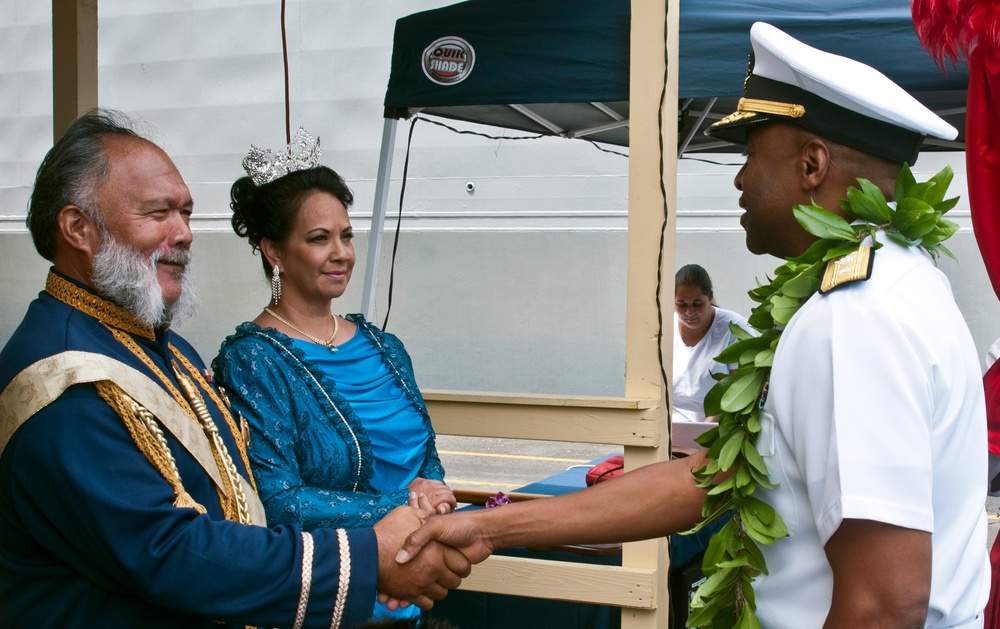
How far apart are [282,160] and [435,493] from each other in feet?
3.87

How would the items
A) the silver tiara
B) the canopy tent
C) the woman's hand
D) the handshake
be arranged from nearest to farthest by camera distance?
the handshake, the woman's hand, the silver tiara, the canopy tent

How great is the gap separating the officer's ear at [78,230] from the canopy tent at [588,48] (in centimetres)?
232

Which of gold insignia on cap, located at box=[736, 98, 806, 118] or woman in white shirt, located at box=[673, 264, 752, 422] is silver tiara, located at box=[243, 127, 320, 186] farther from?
woman in white shirt, located at box=[673, 264, 752, 422]

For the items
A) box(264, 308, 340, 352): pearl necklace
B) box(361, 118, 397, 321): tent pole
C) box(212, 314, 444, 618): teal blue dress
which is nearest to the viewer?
box(212, 314, 444, 618): teal blue dress

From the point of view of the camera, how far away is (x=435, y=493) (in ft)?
9.00

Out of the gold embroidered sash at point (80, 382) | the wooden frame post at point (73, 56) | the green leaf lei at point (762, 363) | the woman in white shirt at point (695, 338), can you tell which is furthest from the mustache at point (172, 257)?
the woman in white shirt at point (695, 338)

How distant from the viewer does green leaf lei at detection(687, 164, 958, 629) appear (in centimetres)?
165

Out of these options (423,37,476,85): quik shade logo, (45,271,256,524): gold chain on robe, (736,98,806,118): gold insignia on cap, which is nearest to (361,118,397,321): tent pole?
(423,37,476,85): quik shade logo

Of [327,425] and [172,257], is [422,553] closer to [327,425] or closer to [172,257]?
[327,425]

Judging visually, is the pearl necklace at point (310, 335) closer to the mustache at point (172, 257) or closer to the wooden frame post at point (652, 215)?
the mustache at point (172, 257)

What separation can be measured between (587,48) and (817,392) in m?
2.67

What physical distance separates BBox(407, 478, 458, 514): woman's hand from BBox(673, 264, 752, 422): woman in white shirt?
12.9 feet

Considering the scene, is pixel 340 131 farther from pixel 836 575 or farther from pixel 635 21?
pixel 836 575

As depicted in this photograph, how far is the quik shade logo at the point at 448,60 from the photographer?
170 inches
